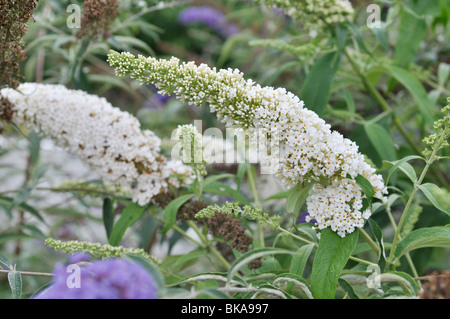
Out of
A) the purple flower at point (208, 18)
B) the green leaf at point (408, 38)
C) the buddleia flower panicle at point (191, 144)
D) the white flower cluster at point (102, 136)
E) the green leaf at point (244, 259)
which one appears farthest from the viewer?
the purple flower at point (208, 18)

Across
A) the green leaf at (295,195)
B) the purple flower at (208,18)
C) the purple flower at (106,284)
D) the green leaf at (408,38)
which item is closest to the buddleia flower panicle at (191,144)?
the green leaf at (295,195)

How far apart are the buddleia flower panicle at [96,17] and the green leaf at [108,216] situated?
0.37 m

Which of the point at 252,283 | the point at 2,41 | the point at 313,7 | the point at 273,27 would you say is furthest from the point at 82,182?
the point at 273,27

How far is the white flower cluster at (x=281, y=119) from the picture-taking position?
643 millimetres

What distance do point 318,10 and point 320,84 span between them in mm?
153

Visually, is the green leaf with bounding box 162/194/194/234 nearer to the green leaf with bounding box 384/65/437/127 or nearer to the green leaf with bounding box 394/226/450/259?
the green leaf with bounding box 394/226/450/259

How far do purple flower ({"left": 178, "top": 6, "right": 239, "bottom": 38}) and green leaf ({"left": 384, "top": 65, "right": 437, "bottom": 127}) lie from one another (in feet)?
4.14

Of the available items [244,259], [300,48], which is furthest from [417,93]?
[244,259]

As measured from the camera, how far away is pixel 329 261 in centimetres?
64

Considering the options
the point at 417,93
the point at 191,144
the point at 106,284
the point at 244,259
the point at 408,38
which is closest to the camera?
the point at 106,284

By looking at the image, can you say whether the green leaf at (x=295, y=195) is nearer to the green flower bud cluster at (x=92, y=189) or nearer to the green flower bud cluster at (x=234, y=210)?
the green flower bud cluster at (x=234, y=210)

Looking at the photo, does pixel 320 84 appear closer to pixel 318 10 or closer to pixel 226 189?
pixel 318 10

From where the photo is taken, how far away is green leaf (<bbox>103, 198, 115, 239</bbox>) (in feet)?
3.17
